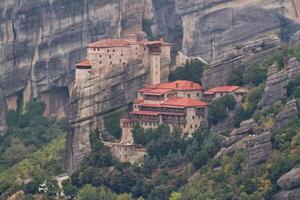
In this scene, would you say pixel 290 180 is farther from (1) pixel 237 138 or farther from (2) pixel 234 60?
(2) pixel 234 60

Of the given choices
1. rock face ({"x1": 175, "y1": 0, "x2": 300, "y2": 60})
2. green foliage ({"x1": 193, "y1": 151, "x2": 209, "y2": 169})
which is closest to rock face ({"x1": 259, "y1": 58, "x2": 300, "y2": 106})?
green foliage ({"x1": 193, "y1": 151, "x2": 209, "y2": 169})

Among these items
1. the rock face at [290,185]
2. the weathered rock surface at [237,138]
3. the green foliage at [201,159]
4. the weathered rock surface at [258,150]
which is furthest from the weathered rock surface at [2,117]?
the rock face at [290,185]

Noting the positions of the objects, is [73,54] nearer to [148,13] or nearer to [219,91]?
[148,13]

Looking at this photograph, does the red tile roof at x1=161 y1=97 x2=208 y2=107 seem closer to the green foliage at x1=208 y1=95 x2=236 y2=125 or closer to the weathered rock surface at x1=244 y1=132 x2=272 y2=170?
the green foliage at x1=208 y1=95 x2=236 y2=125

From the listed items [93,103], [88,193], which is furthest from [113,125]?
[88,193]

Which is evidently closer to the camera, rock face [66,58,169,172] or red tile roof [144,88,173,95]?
red tile roof [144,88,173,95]

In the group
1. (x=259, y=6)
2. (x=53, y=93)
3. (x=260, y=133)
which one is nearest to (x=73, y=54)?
(x=53, y=93)
